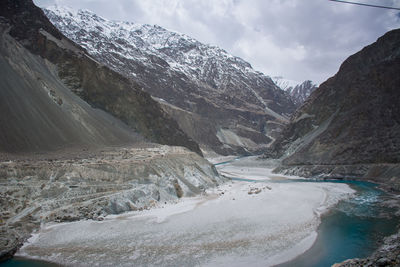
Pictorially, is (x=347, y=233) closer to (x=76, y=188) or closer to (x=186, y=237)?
(x=186, y=237)

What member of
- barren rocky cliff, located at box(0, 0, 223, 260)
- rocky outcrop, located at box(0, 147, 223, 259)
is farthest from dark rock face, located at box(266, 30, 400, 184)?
rocky outcrop, located at box(0, 147, 223, 259)

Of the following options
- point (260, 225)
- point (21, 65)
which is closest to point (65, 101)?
point (21, 65)

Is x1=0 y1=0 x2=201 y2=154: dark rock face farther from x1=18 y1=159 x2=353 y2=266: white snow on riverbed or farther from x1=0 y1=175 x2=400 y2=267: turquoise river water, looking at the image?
x1=0 y1=175 x2=400 y2=267: turquoise river water

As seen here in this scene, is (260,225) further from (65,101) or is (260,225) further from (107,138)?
(65,101)

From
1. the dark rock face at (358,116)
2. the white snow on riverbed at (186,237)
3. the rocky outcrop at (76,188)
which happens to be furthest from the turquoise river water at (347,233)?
the dark rock face at (358,116)

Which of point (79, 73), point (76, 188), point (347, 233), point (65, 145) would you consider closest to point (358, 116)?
point (347, 233)
